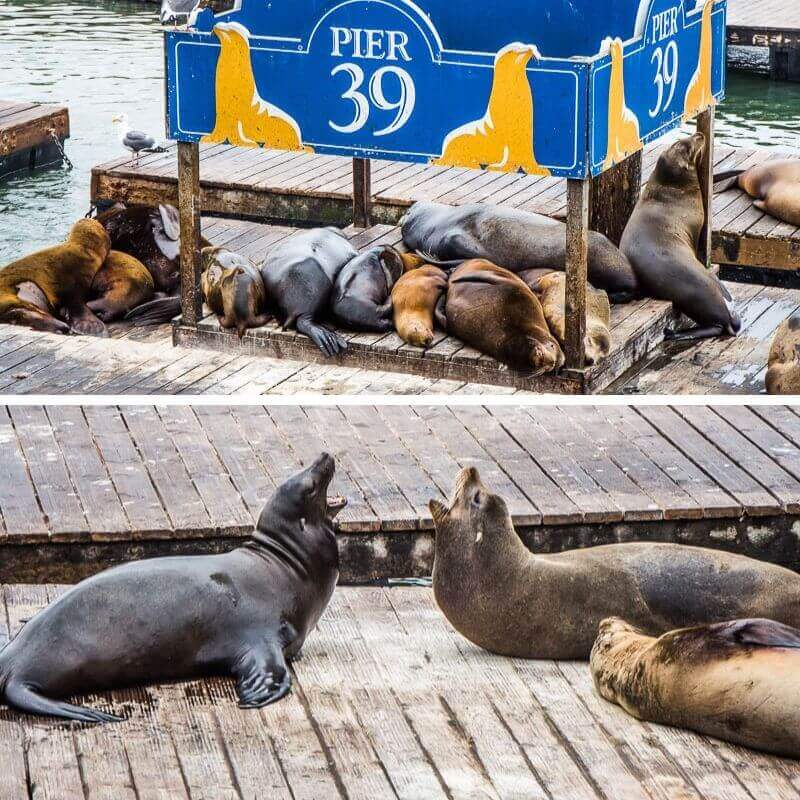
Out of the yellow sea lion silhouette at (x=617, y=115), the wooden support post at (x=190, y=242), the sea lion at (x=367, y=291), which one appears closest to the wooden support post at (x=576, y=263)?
the yellow sea lion silhouette at (x=617, y=115)

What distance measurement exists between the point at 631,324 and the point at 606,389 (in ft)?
1.35

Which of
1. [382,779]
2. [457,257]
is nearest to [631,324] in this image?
[457,257]

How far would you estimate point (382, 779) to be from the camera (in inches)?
141

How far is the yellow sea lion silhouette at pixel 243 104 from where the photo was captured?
247 inches

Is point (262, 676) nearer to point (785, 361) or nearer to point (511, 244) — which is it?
point (785, 361)

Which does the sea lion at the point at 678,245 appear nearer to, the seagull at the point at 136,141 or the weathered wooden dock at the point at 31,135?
the seagull at the point at 136,141

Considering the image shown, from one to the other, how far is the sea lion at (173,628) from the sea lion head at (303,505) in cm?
4

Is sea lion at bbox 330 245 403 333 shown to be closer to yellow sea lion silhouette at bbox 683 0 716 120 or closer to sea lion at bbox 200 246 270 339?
sea lion at bbox 200 246 270 339

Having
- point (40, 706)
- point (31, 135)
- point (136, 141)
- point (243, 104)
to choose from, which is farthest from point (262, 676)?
point (31, 135)

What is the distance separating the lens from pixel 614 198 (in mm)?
7535

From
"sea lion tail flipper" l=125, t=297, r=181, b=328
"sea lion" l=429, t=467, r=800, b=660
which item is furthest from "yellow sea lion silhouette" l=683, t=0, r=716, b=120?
"sea lion" l=429, t=467, r=800, b=660

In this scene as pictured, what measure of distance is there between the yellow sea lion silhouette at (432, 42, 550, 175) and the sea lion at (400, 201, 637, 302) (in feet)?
2.84

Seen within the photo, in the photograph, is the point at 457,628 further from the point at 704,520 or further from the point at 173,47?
the point at 173,47

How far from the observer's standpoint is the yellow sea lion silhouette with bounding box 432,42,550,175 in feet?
19.2
